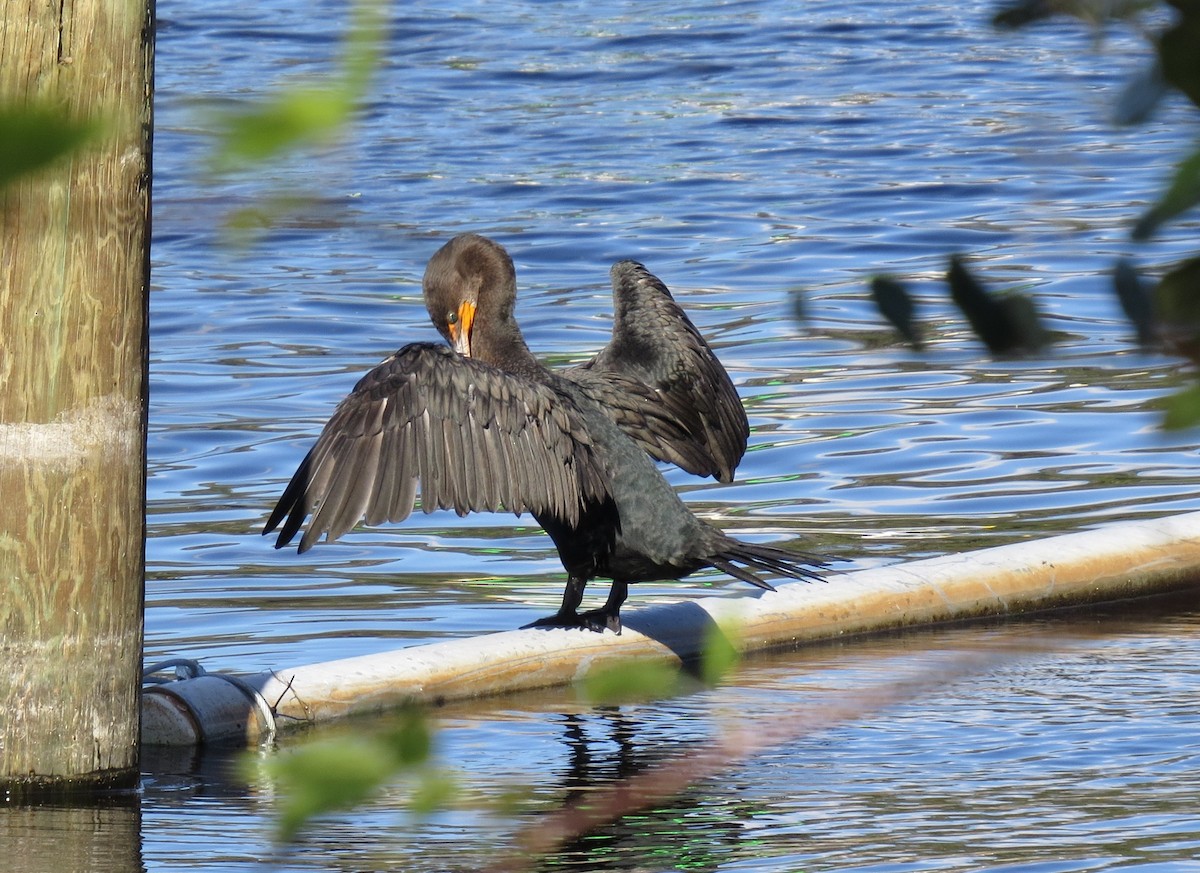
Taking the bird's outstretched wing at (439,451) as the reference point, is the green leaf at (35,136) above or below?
above

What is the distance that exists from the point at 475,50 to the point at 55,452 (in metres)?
15.5

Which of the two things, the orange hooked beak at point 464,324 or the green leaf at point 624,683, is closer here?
the green leaf at point 624,683

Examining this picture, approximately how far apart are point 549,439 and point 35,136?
12.7 ft

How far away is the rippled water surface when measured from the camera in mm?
3518

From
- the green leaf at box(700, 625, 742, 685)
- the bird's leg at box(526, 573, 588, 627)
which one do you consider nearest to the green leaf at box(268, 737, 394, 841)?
the green leaf at box(700, 625, 742, 685)

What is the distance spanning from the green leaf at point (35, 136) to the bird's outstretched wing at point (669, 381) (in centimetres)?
461

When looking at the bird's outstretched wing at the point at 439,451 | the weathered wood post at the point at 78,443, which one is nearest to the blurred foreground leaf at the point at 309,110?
the weathered wood post at the point at 78,443

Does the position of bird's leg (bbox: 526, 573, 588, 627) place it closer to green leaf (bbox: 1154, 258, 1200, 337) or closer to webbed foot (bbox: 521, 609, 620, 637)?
webbed foot (bbox: 521, 609, 620, 637)

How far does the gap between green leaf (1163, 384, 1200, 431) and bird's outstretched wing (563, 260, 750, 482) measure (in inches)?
175

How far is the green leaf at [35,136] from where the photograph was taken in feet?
2.02

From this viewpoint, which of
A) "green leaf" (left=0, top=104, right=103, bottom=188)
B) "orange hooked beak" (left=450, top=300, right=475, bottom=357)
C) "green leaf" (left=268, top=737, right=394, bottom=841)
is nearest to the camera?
"green leaf" (left=0, top=104, right=103, bottom=188)

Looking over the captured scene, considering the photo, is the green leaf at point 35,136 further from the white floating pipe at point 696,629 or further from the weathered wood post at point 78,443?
the white floating pipe at point 696,629

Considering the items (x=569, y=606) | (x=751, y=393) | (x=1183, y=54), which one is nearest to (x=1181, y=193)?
(x=1183, y=54)

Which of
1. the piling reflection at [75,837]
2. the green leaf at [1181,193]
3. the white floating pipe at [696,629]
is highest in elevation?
the green leaf at [1181,193]
